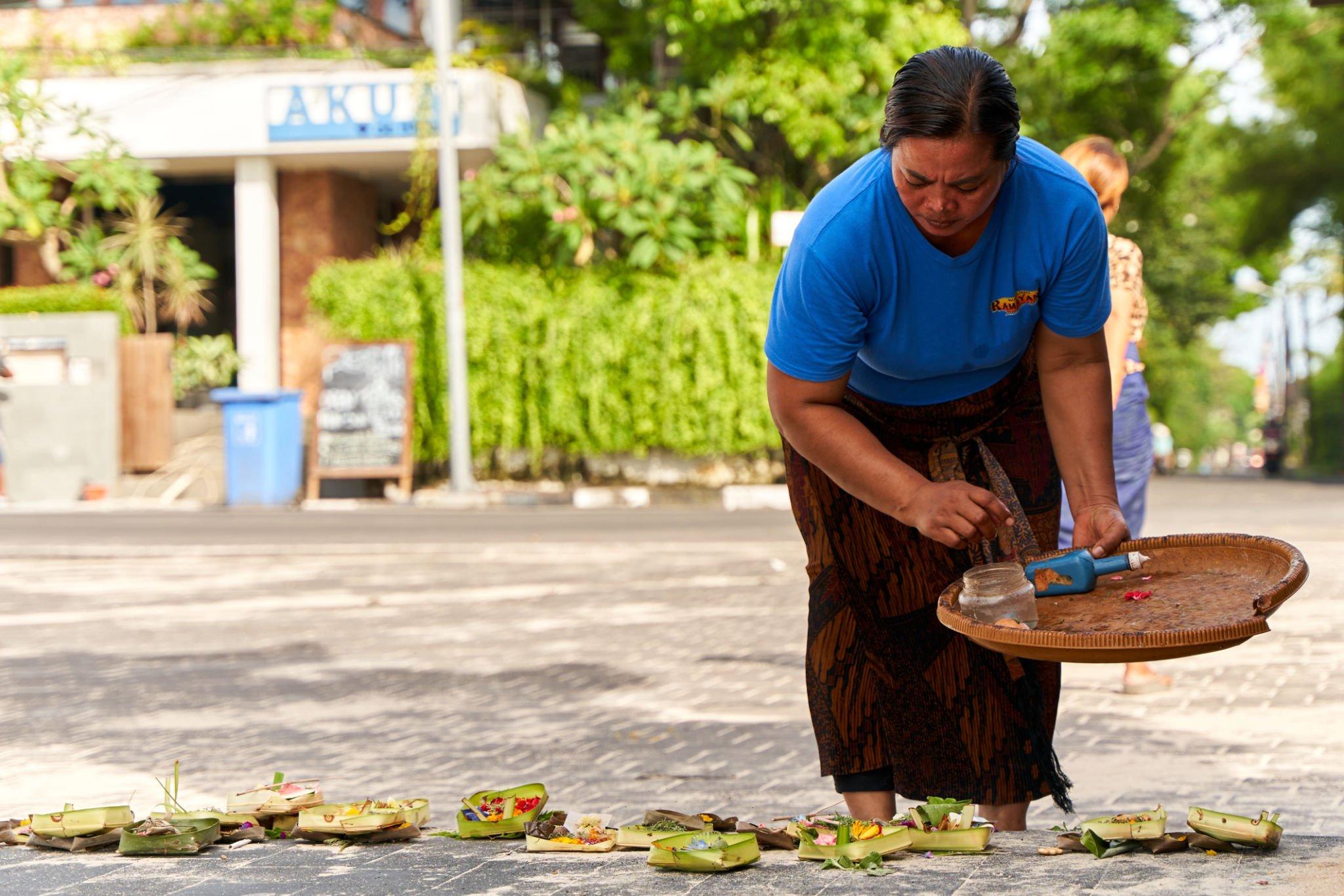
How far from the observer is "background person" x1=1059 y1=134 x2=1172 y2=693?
17.2 ft

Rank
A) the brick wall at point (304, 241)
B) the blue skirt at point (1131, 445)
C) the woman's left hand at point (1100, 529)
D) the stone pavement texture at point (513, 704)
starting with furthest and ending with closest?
1. the brick wall at point (304, 241)
2. the blue skirt at point (1131, 445)
3. the stone pavement texture at point (513, 704)
4. the woman's left hand at point (1100, 529)

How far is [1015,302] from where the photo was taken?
3.07 meters

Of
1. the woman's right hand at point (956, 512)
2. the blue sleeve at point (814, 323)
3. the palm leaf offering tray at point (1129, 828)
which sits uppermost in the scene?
the blue sleeve at point (814, 323)

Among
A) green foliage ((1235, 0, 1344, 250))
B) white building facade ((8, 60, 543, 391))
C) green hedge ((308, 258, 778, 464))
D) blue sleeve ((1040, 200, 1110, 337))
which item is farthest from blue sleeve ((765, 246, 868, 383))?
green foliage ((1235, 0, 1344, 250))

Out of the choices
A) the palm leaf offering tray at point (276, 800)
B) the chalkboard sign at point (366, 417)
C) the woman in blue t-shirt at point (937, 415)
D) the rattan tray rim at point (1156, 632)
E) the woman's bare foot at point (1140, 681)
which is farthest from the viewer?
the chalkboard sign at point (366, 417)

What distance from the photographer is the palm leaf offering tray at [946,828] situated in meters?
3.12

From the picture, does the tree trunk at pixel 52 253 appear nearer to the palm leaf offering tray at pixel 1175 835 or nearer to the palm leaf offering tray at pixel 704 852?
the palm leaf offering tray at pixel 704 852

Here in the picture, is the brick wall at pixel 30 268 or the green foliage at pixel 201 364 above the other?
the brick wall at pixel 30 268

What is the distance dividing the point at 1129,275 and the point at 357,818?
128 inches

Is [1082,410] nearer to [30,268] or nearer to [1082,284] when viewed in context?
[1082,284]

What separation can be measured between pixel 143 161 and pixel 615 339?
28.3ft

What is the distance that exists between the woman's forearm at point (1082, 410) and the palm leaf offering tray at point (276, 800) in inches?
72.5

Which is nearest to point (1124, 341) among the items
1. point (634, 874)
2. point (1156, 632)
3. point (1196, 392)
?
point (1156, 632)

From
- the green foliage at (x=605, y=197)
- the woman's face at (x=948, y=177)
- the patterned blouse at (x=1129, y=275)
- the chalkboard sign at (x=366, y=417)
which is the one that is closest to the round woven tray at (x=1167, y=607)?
the woman's face at (x=948, y=177)
